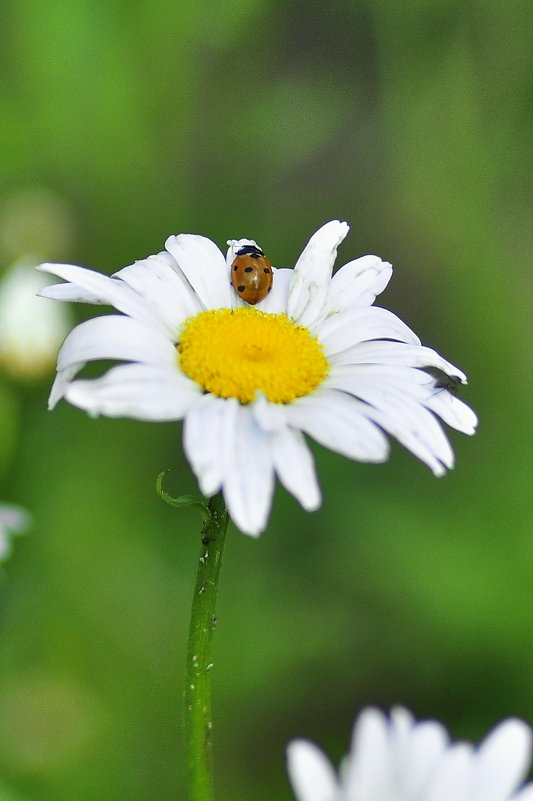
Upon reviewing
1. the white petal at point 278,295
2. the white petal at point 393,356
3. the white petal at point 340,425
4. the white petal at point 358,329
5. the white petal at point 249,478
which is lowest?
the white petal at point 249,478

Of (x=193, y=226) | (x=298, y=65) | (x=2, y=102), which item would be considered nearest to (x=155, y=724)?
(x=193, y=226)

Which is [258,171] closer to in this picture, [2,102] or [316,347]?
[2,102]

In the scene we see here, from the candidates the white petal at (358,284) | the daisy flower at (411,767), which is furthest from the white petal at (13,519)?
the daisy flower at (411,767)

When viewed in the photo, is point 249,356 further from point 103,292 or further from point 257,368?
point 103,292

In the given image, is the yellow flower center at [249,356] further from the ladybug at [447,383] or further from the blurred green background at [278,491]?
the blurred green background at [278,491]

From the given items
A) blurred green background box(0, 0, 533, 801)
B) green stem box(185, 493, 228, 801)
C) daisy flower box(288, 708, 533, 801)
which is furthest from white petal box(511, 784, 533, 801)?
blurred green background box(0, 0, 533, 801)

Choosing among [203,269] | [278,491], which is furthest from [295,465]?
[278,491]
